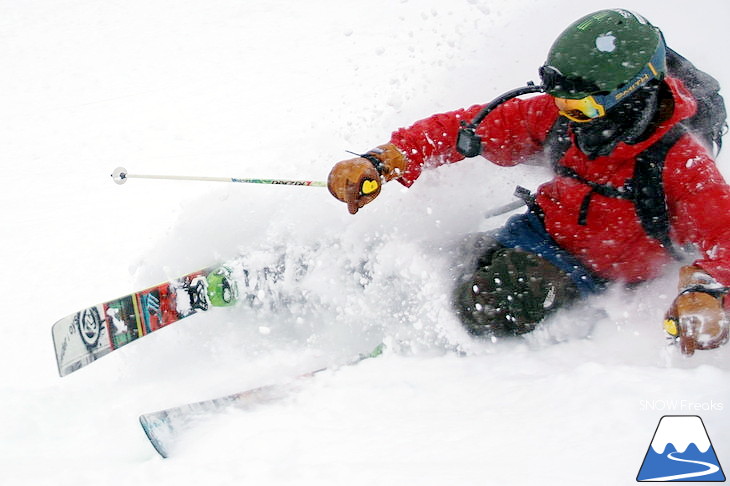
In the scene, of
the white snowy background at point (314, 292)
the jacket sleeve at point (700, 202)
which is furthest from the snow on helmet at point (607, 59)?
the white snowy background at point (314, 292)

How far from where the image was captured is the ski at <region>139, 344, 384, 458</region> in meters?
2.26

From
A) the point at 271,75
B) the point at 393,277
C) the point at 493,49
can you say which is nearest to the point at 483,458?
the point at 393,277

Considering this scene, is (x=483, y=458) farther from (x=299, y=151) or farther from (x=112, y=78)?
(x=112, y=78)

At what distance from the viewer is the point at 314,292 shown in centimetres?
361

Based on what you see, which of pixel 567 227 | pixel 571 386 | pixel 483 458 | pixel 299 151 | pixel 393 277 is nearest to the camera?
pixel 483 458

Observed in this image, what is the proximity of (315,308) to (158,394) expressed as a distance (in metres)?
1.05

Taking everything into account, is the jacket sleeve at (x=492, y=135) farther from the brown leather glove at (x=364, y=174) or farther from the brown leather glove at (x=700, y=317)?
the brown leather glove at (x=700, y=317)

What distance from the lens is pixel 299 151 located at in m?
4.78

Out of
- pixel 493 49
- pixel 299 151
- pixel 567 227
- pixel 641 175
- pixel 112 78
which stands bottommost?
pixel 567 227

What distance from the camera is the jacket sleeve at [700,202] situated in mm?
2275

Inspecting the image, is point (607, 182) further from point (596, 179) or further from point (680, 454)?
point (680, 454)

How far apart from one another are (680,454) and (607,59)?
1.49 meters

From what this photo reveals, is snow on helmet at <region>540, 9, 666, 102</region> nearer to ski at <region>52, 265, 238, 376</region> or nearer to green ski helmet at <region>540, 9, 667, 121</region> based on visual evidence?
green ski helmet at <region>540, 9, 667, 121</region>

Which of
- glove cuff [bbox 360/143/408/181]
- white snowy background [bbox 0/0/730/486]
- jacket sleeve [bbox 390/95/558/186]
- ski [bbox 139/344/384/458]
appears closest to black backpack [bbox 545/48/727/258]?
jacket sleeve [bbox 390/95/558/186]
